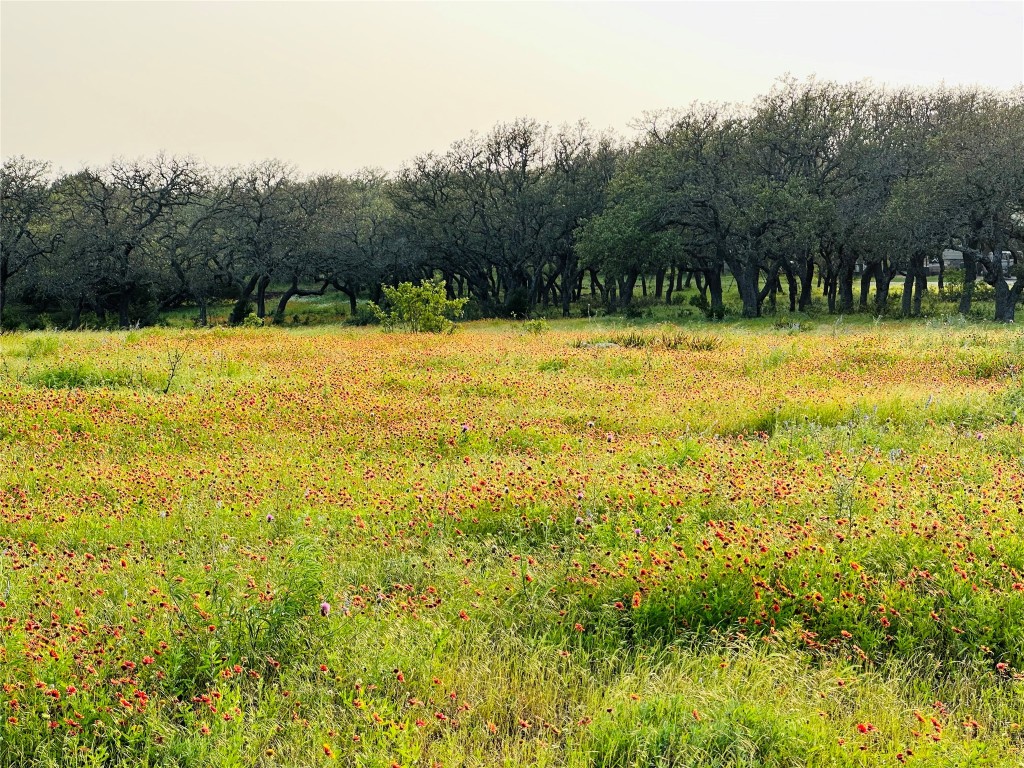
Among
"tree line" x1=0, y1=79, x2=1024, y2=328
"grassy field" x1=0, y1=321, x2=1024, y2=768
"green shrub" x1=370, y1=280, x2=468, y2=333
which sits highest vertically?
"tree line" x1=0, y1=79, x2=1024, y2=328

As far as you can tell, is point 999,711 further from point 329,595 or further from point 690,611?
point 329,595

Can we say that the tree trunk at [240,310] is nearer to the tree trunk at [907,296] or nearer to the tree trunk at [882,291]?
the tree trunk at [882,291]

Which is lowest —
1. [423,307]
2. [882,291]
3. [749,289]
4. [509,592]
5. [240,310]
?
[509,592]

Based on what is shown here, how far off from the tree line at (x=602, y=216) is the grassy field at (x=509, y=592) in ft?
92.4

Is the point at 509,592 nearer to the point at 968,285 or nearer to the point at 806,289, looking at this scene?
the point at 968,285

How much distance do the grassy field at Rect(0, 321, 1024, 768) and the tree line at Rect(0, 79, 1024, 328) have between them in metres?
28.2

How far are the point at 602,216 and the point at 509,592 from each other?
4259 cm

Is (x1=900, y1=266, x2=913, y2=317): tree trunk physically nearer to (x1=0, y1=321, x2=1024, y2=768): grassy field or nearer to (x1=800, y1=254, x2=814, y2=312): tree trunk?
(x1=800, y1=254, x2=814, y2=312): tree trunk

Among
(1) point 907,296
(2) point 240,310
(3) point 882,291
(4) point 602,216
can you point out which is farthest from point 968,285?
(2) point 240,310

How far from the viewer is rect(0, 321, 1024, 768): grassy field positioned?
10.7 feet

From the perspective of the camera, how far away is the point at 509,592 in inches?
183

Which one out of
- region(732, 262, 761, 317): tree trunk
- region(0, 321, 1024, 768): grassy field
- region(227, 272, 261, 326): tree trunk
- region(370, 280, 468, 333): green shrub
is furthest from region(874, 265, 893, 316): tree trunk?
region(227, 272, 261, 326): tree trunk

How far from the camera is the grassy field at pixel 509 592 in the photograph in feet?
10.7

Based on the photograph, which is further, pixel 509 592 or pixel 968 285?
pixel 968 285
